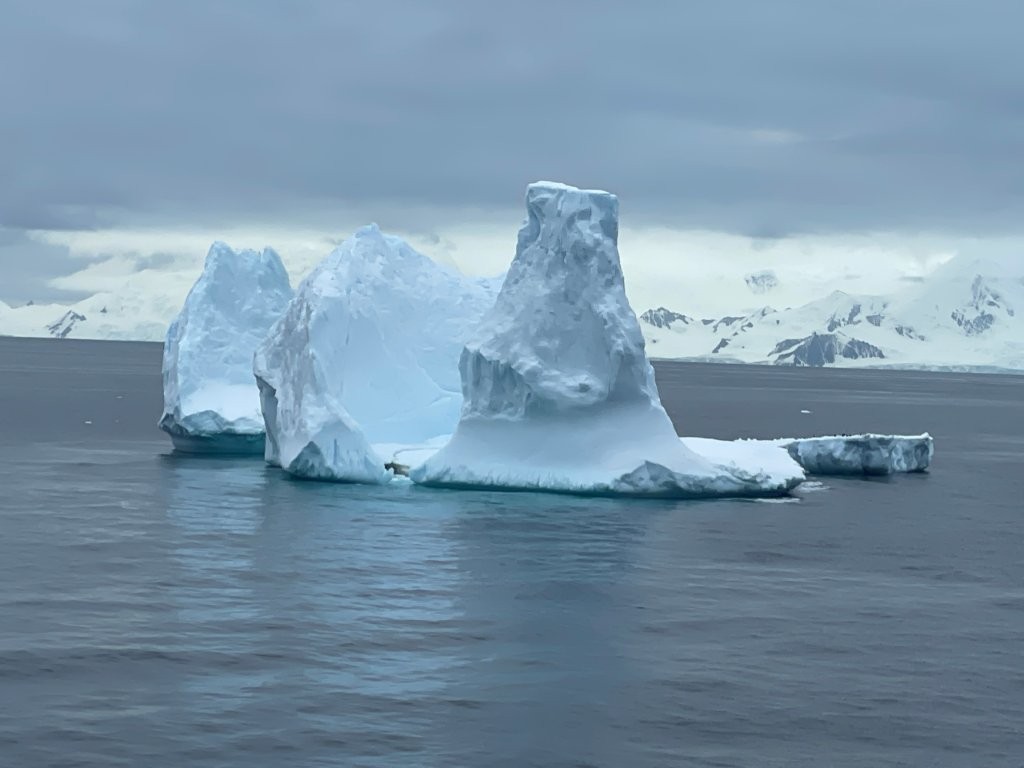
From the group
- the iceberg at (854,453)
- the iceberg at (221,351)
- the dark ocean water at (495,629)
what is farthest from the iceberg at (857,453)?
the iceberg at (221,351)

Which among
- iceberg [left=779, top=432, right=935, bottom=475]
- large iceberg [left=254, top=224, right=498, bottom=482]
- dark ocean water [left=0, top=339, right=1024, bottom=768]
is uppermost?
large iceberg [left=254, top=224, right=498, bottom=482]

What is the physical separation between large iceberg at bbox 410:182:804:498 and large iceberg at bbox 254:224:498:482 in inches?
115

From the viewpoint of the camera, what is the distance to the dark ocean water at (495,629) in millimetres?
16922

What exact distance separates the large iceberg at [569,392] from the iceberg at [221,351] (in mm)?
11877

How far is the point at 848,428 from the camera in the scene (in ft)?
269

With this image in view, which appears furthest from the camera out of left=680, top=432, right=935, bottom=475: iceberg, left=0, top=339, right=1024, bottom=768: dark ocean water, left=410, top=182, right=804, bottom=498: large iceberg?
left=680, top=432, right=935, bottom=475: iceberg

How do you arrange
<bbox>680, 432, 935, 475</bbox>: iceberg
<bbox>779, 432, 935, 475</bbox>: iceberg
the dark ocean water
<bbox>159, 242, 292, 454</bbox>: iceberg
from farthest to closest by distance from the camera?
<bbox>159, 242, 292, 454</bbox>: iceberg < <bbox>779, 432, 935, 475</bbox>: iceberg < <bbox>680, 432, 935, 475</bbox>: iceberg < the dark ocean water

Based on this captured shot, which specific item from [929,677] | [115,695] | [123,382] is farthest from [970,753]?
[123,382]

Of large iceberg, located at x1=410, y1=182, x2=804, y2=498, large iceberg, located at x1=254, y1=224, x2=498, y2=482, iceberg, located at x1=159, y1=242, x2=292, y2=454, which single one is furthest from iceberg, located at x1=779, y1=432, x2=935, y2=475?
iceberg, located at x1=159, y1=242, x2=292, y2=454

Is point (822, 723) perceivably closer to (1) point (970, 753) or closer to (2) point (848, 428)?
(1) point (970, 753)

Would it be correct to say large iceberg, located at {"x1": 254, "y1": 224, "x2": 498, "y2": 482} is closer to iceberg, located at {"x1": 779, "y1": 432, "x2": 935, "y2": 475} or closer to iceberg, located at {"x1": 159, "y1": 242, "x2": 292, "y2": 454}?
iceberg, located at {"x1": 159, "y1": 242, "x2": 292, "y2": 454}

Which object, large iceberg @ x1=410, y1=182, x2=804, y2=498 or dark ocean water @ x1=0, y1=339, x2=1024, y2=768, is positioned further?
large iceberg @ x1=410, y1=182, x2=804, y2=498

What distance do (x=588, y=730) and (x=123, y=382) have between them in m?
112

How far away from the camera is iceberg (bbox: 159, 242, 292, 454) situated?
161 feet
